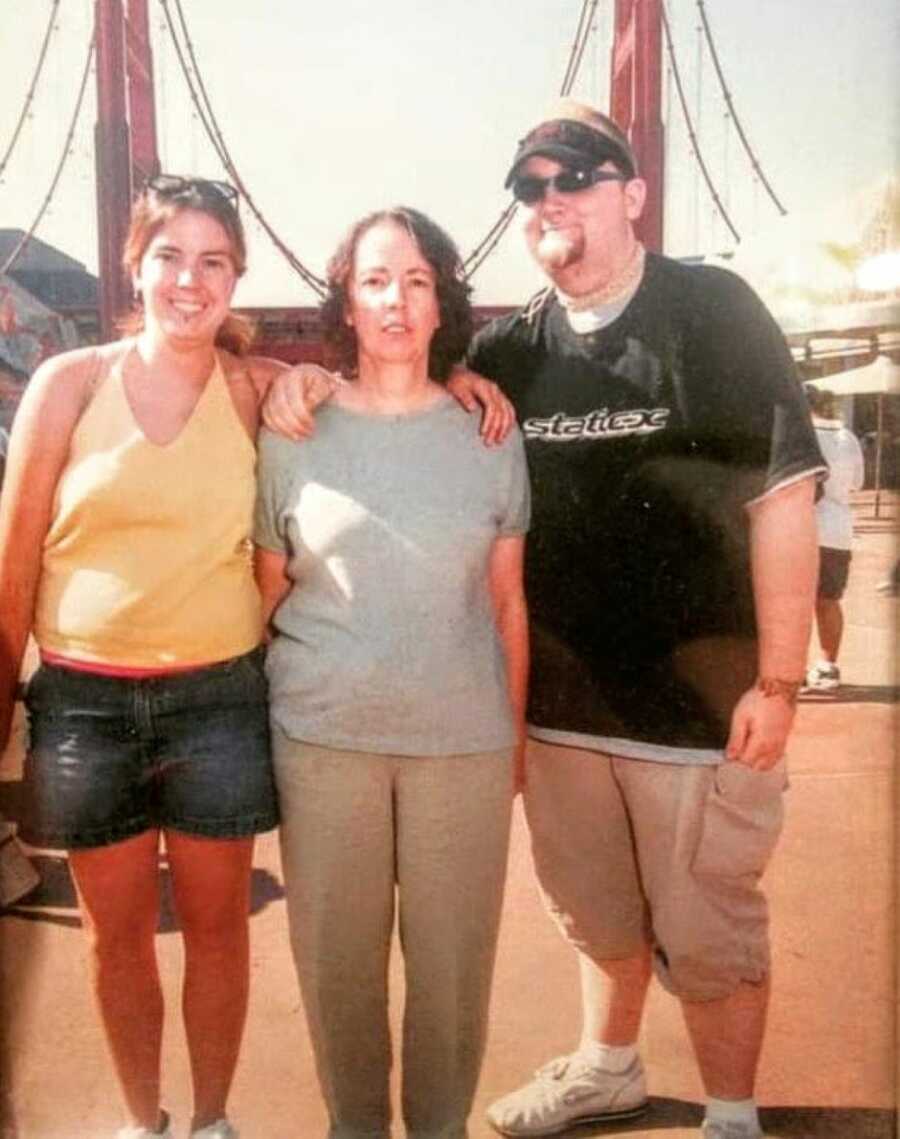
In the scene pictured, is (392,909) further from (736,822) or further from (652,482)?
(652,482)

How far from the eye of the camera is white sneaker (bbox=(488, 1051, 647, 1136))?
1924 millimetres

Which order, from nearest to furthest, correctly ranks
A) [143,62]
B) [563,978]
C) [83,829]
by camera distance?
[83,829] < [143,62] < [563,978]

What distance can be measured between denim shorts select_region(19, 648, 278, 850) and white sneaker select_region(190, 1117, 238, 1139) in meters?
0.52

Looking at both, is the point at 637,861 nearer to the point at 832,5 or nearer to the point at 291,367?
the point at 291,367

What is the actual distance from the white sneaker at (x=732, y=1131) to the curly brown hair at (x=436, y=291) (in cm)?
123

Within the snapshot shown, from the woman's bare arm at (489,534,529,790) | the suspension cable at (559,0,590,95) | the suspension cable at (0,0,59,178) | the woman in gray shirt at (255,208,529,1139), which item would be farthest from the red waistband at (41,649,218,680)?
the suspension cable at (559,0,590,95)

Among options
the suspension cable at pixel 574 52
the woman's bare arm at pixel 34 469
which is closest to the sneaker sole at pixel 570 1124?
the woman's bare arm at pixel 34 469

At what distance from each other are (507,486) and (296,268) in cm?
45

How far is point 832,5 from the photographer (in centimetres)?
171

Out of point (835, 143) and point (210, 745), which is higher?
point (835, 143)

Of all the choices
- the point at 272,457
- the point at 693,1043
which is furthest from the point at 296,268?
the point at 693,1043

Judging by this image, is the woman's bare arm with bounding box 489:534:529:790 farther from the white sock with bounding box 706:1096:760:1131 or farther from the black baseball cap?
the white sock with bounding box 706:1096:760:1131

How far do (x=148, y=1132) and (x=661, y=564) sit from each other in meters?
1.15

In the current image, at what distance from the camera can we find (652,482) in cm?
172
